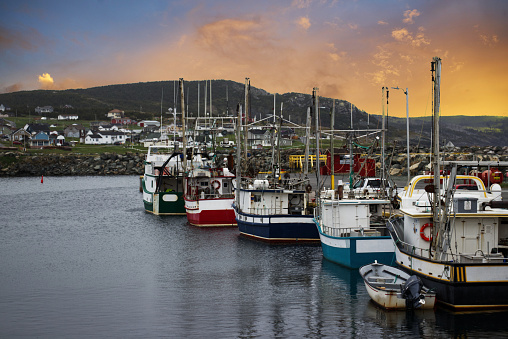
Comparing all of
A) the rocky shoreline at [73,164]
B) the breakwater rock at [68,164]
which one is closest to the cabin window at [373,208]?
the rocky shoreline at [73,164]

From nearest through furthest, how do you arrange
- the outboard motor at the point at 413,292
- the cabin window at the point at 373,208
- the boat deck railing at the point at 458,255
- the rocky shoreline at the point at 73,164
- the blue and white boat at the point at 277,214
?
the boat deck railing at the point at 458,255
the outboard motor at the point at 413,292
the cabin window at the point at 373,208
the blue and white boat at the point at 277,214
the rocky shoreline at the point at 73,164

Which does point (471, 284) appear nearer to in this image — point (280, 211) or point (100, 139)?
point (280, 211)

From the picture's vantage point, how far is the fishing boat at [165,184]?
59.1 m

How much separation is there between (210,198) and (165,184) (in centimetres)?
1160

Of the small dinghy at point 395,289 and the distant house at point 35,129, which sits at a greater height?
the distant house at point 35,129

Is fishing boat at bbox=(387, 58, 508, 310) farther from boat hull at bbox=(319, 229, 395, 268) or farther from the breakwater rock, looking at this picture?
the breakwater rock

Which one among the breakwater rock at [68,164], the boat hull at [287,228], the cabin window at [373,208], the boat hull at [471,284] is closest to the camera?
the boat hull at [471,284]

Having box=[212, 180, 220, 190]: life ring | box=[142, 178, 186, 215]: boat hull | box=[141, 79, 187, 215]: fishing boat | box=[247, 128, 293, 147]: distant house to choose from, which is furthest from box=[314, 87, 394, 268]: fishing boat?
box=[247, 128, 293, 147]: distant house

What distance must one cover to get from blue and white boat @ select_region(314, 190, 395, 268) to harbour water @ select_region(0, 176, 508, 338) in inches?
40.2

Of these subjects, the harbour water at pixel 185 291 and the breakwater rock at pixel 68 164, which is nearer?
the harbour water at pixel 185 291

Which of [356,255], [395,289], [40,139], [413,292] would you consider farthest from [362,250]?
[40,139]

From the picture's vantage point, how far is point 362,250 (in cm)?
3152

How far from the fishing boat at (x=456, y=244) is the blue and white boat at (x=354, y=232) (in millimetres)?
4042

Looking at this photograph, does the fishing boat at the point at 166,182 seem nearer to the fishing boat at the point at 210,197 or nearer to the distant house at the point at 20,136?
the fishing boat at the point at 210,197
